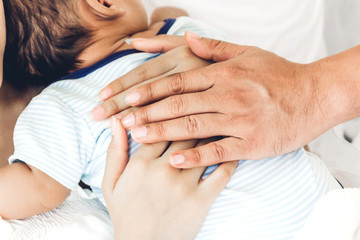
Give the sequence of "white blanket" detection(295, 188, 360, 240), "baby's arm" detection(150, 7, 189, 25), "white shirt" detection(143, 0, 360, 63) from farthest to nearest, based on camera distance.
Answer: "baby's arm" detection(150, 7, 189, 25) → "white shirt" detection(143, 0, 360, 63) → "white blanket" detection(295, 188, 360, 240)

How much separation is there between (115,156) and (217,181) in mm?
241

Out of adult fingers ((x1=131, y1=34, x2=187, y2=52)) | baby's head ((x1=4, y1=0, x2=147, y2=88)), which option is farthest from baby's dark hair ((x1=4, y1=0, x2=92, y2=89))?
adult fingers ((x1=131, y1=34, x2=187, y2=52))

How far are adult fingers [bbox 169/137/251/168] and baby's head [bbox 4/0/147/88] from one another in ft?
1.56

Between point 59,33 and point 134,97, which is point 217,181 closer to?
point 134,97

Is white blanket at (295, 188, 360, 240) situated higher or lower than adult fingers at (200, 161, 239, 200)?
lower

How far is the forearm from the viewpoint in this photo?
0.80 m

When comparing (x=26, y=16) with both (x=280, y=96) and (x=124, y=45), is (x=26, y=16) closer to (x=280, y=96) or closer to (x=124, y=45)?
(x=124, y=45)

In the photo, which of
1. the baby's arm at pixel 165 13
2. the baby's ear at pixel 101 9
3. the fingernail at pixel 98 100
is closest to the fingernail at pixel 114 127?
the fingernail at pixel 98 100

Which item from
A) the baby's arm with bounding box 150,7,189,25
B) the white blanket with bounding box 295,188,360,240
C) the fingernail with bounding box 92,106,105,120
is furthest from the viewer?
the baby's arm with bounding box 150,7,189,25

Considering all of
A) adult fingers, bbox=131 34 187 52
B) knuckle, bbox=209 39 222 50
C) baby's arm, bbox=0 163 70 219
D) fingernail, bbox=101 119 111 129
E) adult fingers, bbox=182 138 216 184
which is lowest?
baby's arm, bbox=0 163 70 219

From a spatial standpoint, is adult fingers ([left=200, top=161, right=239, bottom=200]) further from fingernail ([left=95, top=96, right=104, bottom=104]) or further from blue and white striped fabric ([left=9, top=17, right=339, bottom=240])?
fingernail ([left=95, top=96, right=104, bottom=104])

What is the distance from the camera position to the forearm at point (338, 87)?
2.63ft

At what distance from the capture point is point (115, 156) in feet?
2.62

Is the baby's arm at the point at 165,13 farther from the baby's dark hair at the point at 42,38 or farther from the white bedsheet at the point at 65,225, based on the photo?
the white bedsheet at the point at 65,225
